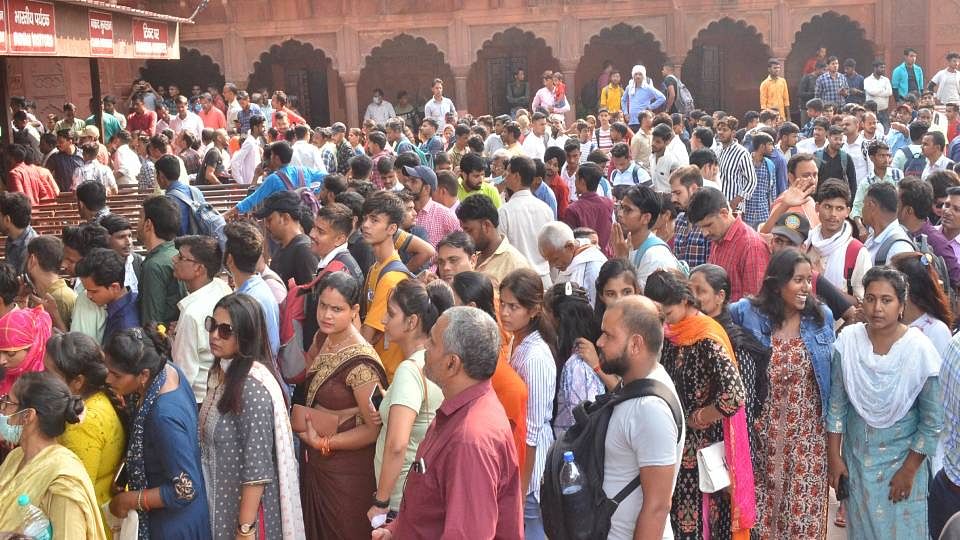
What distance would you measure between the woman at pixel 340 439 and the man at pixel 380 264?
79cm

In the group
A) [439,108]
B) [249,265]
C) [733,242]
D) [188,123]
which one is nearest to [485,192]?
[733,242]

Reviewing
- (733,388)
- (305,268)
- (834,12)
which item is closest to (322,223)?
(305,268)

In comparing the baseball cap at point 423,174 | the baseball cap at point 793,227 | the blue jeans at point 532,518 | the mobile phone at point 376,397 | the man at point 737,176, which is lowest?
the blue jeans at point 532,518

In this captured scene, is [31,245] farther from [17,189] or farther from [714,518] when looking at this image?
[17,189]

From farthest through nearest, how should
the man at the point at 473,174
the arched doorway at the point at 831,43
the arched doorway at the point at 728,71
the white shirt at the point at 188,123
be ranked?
the arched doorway at the point at 728,71
the arched doorway at the point at 831,43
the white shirt at the point at 188,123
the man at the point at 473,174

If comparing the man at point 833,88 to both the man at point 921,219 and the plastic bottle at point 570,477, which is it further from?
the plastic bottle at point 570,477

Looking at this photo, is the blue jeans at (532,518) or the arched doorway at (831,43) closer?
the blue jeans at (532,518)

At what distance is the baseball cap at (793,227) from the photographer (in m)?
6.52

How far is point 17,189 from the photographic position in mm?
10062

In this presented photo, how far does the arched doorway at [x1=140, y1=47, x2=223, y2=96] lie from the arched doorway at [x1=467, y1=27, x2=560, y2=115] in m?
5.67

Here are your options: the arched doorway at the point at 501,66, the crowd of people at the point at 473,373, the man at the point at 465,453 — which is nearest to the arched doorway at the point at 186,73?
the arched doorway at the point at 501,66

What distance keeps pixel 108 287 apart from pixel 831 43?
21445 millimetres

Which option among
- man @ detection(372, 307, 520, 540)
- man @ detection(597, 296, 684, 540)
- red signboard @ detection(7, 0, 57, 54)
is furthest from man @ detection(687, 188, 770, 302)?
red signboard @ detection(7, 0, 57, 54)

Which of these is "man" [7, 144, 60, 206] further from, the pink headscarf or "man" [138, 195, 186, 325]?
the pink headscarf
